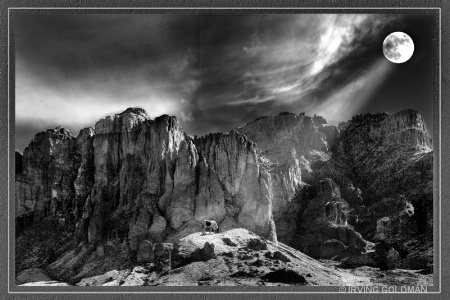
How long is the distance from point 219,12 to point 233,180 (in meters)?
3.81

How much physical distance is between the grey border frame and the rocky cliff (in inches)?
29.4

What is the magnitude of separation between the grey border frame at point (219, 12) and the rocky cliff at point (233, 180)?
75cm

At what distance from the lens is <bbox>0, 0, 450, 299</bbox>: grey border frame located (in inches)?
434

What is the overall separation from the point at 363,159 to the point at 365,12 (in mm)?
3722

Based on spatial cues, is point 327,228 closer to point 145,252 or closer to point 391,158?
point 391,158

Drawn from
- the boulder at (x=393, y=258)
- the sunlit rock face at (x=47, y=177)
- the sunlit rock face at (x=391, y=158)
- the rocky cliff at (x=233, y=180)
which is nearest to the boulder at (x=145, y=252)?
the rocky cliff at (x=233, y=180)

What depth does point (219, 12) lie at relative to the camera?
1108 cm

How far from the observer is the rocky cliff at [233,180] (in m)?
12.2

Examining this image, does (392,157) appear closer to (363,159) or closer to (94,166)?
(363,159)

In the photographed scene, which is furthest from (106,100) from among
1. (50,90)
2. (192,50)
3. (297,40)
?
(297,40)

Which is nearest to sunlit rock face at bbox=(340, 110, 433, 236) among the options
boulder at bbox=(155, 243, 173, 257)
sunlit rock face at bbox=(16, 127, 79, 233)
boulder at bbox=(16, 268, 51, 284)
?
boulder at bbox=(155, 243, 173, 257)

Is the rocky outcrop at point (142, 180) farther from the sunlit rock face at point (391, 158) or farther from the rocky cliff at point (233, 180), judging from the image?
the sunlit rock face at point (391, 158)

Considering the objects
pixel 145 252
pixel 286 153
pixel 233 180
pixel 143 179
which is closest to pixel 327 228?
pixel 286 153

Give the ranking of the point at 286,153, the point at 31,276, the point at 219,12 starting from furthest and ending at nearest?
the point at 286,153 → the point at 31,276 → the point at 219,12
